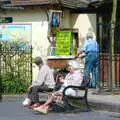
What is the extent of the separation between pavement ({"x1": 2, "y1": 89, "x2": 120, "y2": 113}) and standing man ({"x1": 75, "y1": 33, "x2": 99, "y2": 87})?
0.98 metres

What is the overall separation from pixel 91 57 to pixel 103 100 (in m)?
3.21

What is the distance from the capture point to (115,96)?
52.6ft

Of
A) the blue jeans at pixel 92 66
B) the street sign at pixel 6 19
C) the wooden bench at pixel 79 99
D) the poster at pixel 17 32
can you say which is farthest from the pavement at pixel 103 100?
the poster at pixel 17 32

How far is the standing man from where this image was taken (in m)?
17.9

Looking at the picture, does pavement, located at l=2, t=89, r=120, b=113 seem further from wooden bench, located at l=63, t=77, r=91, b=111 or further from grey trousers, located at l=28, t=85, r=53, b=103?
grey trousers, located at l=28, t=85, r=53, b=103

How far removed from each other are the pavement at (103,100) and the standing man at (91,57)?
3.22ft

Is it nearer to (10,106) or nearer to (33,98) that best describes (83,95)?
(33,98)

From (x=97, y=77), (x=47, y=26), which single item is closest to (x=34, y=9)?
(x=47, y=26)

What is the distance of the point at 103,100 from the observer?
49.3 feet

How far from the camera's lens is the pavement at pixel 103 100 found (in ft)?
47.2

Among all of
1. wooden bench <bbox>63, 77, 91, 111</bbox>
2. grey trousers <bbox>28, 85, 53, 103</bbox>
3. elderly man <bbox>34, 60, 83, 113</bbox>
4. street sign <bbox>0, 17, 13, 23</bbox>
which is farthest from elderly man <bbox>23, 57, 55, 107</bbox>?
street sign <bbox>0, 17, 13, 23</bbox>

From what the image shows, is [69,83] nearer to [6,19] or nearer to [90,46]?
[90,46]

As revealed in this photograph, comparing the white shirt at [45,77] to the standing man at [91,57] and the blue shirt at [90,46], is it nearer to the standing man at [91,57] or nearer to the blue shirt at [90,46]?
the standing man at [91,57]

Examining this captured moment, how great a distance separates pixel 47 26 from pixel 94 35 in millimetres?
1740
